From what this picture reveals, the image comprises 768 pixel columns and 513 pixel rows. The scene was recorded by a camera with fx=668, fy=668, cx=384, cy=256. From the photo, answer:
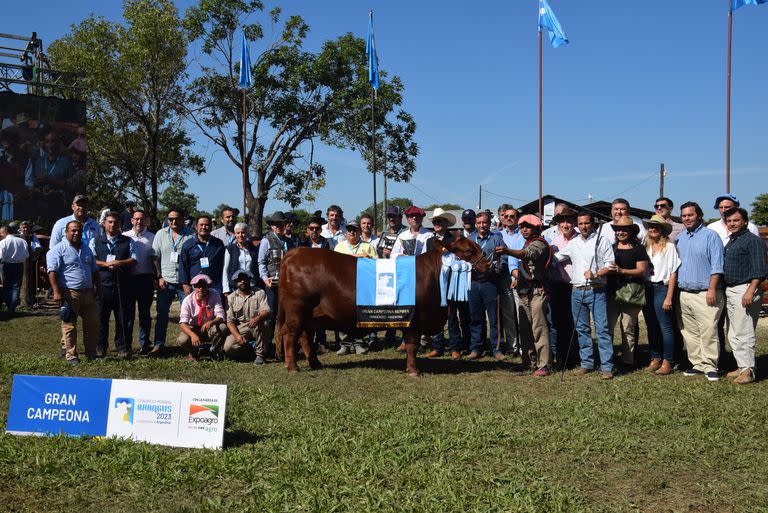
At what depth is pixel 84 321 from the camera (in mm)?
9586

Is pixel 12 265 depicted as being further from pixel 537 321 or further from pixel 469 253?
pixel 537 321

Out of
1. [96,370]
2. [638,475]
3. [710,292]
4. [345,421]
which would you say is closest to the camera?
[638,475]

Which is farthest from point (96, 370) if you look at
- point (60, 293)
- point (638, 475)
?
point (638, 475)

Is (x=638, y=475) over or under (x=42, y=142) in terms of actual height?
under

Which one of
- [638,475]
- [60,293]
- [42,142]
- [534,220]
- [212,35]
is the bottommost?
[638,475]

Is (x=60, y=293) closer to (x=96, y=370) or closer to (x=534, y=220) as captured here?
(x=96, y=370)

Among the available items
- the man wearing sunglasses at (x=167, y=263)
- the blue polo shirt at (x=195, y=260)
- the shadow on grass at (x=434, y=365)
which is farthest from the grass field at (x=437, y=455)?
the man wearing sunglasses at (x=167, y=263)

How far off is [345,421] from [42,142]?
92.1ft

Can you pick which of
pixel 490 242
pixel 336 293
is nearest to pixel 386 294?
pixel 336 293

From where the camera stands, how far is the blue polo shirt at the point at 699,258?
8469mm

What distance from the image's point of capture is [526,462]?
5.54m

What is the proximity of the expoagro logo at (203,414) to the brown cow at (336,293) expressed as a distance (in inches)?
139

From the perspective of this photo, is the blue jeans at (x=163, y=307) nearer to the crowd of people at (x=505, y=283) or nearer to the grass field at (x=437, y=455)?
the crowd of people at (x=505, y=283)

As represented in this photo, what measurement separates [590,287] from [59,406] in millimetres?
6427
